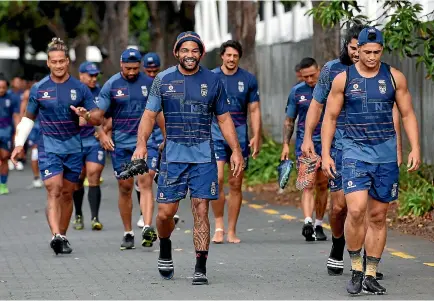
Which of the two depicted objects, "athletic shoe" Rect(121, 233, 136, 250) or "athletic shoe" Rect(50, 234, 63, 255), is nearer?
"athletic shoe" Rect(50, 234, 63, 255)

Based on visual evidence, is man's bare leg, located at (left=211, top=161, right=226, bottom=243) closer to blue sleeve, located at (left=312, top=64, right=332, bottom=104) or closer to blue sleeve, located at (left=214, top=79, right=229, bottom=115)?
blue sleeve, located at (left=214, top=79, right=229, bottom=115)

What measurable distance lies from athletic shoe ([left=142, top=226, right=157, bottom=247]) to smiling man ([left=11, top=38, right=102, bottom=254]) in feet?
2.58

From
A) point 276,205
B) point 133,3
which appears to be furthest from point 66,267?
point 133,3

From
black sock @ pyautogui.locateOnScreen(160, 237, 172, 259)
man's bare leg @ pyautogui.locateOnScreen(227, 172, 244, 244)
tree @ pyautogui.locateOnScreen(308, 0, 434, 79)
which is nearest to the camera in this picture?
black sock @ pyautogui.locateOnScreen(160, 237, 172, 259)

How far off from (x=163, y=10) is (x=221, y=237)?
1770 centimetres

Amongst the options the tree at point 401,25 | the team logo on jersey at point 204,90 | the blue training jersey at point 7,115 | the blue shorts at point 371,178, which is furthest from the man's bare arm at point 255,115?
the blue training jersey at point 7,115

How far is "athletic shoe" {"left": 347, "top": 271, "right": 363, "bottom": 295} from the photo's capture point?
10.0m

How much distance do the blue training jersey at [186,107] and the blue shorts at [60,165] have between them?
2.52 metres

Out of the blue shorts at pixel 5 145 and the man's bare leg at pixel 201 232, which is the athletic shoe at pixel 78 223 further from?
the blue shorts at pixel 5 145

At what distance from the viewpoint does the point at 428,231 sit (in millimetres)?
14641

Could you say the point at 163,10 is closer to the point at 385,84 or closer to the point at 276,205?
the point at 276,205

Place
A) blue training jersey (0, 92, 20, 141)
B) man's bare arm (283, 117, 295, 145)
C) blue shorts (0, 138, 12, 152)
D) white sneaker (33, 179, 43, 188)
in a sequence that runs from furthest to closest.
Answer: white sneaker (33, 179, 43, 188)
blue training jersey (0, 92, 20, 141)
blue shorts (0, 138, 12, 152)
man's bare arm (283, 117, 295, 145)

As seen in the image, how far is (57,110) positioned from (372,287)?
4560mm

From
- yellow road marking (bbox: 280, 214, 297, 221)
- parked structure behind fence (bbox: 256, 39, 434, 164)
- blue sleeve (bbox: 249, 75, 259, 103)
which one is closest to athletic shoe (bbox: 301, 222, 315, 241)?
blue sleeve (bbox: 249, 75, 259, 103)
